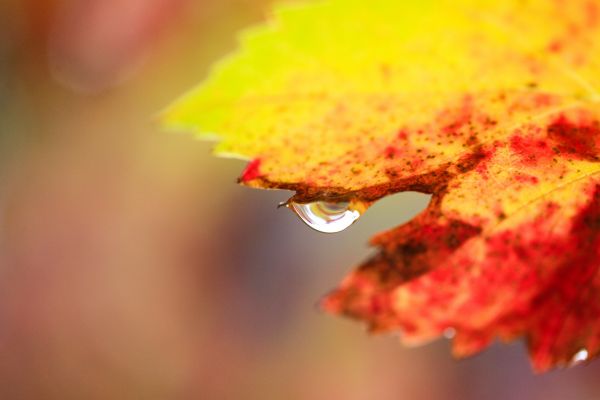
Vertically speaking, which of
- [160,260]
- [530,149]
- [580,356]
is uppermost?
[160,260]

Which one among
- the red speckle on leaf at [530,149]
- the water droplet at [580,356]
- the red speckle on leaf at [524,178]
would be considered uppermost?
the red speckle on leaf at [530,149]

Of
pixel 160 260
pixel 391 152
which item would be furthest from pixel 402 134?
pixel 160 260

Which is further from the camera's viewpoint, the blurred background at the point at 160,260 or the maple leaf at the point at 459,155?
the blurred background at the point at 160,260

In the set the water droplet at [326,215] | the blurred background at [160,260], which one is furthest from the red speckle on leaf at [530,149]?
the blurred background at [160,260]

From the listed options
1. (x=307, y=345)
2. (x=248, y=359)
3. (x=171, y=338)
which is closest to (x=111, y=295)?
(x=171, y=338)

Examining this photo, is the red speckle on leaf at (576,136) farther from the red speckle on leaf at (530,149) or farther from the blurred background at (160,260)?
the blurred background at (160,260)

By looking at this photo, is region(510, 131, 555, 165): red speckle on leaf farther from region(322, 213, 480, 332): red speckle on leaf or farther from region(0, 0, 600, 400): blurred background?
region(0, 0, 600, 400): blurred background

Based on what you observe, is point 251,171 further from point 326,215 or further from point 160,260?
point 160,260
